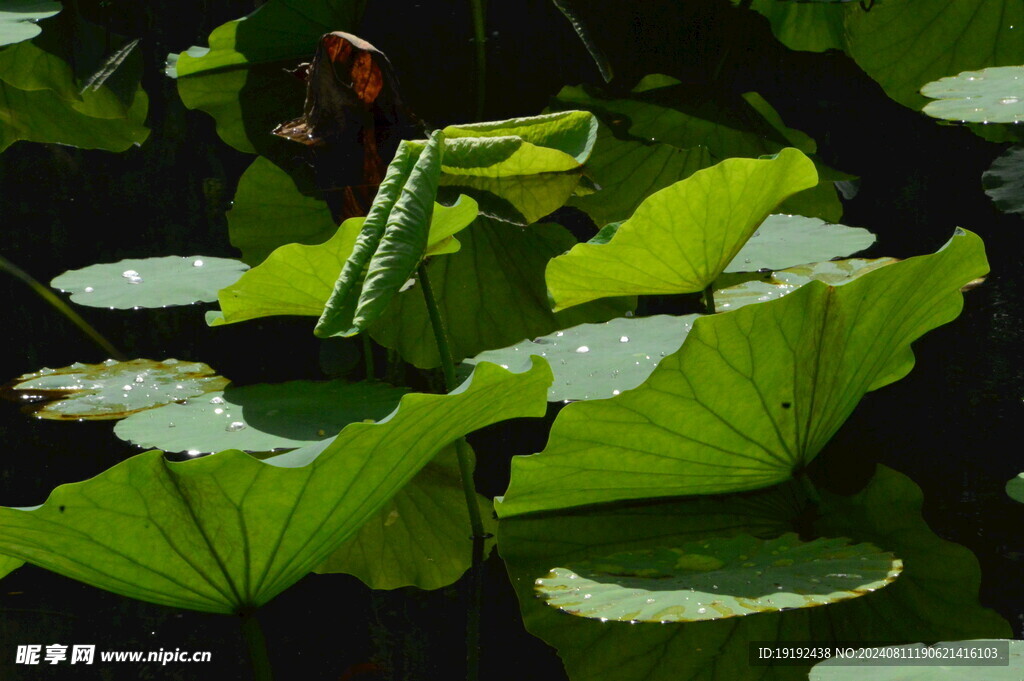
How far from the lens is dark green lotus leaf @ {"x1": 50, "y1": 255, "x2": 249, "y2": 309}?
144 centimetres

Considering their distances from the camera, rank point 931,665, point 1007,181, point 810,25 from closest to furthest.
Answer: point 931,665 → point 1007,181 → point 810,25

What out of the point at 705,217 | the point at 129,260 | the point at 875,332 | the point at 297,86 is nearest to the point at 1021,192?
the point at 705,217

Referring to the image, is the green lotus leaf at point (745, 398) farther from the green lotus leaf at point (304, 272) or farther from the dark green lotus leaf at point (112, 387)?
the dark green lotus leaf at point (112, 387)

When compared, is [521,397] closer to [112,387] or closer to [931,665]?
[931,665]

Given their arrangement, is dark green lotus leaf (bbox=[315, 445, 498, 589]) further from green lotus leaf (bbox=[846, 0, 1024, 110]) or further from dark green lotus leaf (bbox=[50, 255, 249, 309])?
green lotus leaf (bbox=[846, 0, 1024, 110])

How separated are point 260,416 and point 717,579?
0.56 metres

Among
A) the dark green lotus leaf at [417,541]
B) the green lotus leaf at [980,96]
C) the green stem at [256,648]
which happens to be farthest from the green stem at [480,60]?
the green stem at [256,648]

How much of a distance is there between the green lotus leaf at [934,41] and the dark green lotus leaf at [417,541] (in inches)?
67.5

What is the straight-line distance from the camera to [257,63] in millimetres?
2865

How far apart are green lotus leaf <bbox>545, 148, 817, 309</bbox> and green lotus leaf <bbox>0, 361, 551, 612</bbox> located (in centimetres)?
40

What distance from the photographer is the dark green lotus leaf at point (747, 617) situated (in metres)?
0.74

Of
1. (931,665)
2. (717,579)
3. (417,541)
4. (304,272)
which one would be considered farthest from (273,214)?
(931,665)

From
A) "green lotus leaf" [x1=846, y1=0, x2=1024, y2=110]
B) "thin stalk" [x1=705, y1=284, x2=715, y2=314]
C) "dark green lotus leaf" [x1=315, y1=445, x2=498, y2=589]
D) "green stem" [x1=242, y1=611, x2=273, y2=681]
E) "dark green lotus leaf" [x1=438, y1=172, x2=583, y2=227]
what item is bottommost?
"dark green lotus leaf" [x1=315, y1=445, x2=498, y2=589]

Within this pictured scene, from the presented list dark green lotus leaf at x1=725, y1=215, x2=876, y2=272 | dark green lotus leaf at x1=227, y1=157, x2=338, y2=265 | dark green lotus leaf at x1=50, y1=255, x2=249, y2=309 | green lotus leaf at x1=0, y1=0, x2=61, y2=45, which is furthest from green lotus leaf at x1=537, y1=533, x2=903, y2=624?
green lotus leaf at x1=0, y1=0, x2=61, y2=45
